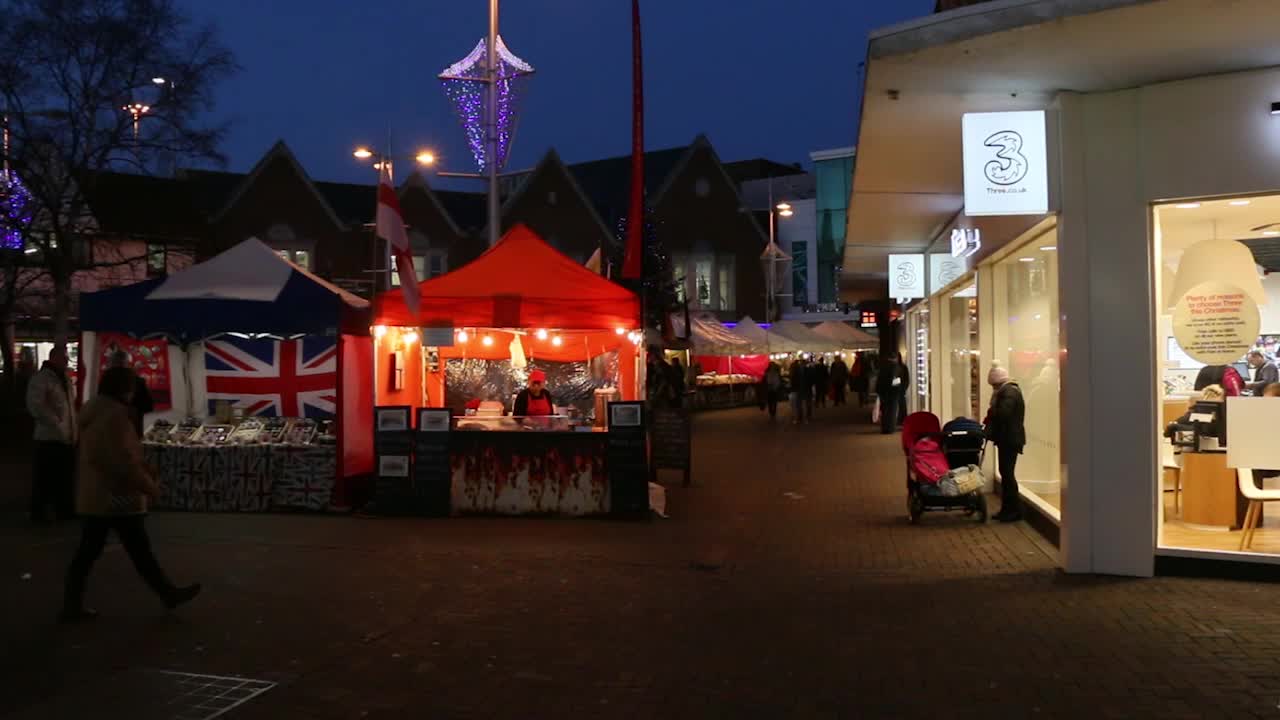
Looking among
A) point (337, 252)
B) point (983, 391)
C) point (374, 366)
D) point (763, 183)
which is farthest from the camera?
point (763, 183)

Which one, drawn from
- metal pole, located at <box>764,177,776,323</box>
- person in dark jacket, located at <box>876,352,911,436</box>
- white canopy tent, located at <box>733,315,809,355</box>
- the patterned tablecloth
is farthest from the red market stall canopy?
metal pole, located at <box>764,177,776,323</box>

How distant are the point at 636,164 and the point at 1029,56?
784 centimetres

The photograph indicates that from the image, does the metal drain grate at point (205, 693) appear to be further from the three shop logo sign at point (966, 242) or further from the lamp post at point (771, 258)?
the lamp post at point (771, 258)

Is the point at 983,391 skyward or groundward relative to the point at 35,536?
skyward

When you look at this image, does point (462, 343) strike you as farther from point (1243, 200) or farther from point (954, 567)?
Answer: point (1243, 200)

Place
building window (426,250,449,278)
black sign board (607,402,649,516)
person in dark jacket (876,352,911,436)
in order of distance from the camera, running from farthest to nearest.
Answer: building window (426,250,449,278)
person in dark jacket (876,352,911,436)
black sign board (607,402,649,516)

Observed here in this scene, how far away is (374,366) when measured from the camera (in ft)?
43.7

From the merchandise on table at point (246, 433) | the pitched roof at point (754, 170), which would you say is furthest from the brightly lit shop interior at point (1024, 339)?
the pitched roof at point (754, 170)

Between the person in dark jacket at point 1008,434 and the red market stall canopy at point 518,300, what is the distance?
13.7 feet

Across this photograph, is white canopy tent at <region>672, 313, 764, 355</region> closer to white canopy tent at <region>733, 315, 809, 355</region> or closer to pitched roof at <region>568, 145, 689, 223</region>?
white canopy tent at <region>733, 315, 809, 355</region>

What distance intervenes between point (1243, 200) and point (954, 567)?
3.69m

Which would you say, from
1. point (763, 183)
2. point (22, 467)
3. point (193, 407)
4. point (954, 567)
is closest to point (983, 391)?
point (954, 567)

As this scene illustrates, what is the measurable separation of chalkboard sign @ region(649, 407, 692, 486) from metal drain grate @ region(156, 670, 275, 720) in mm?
9417

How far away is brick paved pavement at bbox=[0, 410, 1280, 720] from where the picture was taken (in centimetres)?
579
